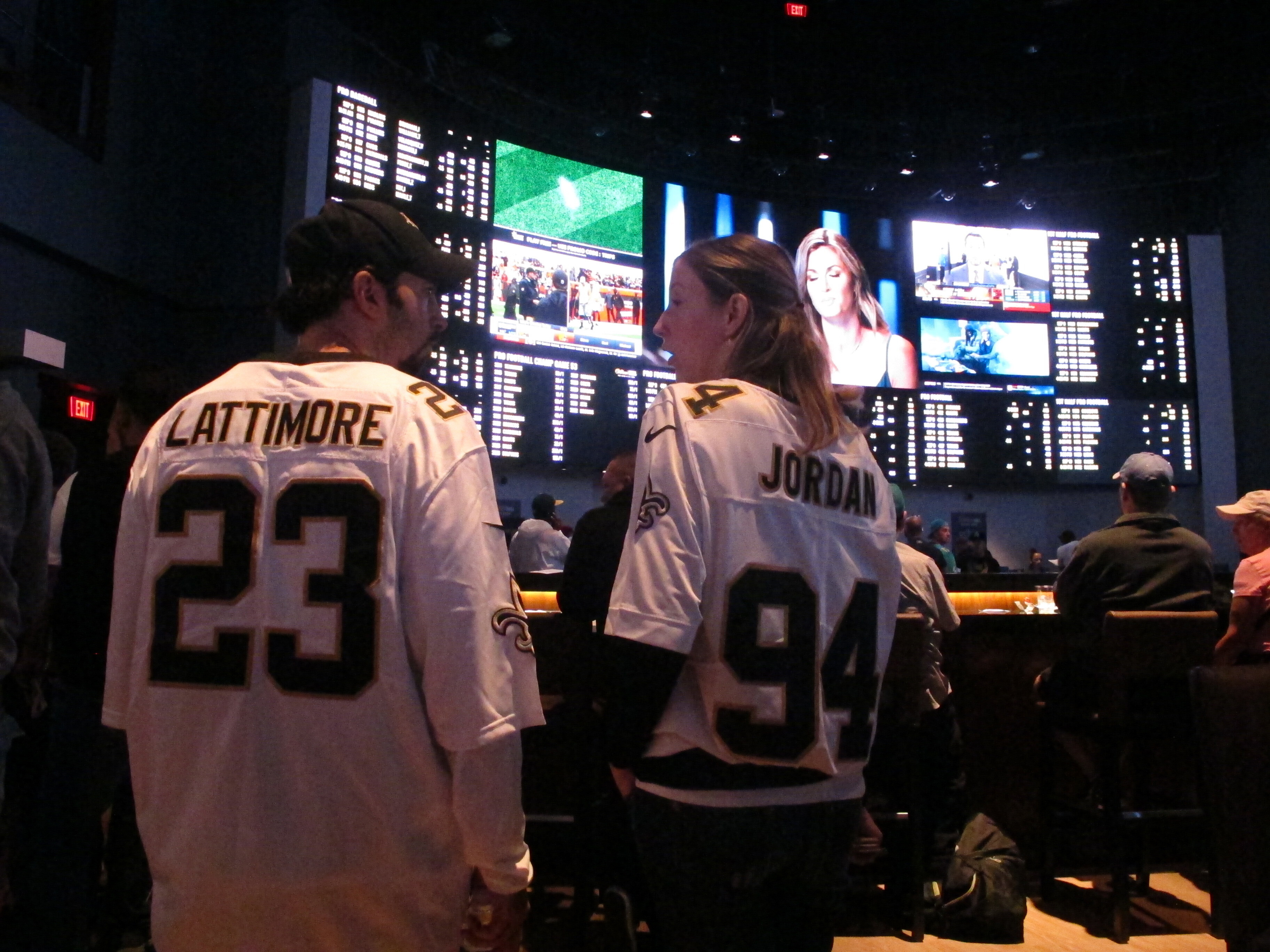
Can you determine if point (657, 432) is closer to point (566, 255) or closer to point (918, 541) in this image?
point (918, 541)

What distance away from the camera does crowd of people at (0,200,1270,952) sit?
107cm

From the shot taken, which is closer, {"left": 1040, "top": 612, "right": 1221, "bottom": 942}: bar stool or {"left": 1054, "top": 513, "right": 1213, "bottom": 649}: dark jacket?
{"left": 1040, "top": 612, "right": 1221, "bottom": 942}: bar stool

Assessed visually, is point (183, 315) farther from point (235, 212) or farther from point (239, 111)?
point (239, 111)

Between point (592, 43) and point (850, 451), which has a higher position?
point (592, 43)

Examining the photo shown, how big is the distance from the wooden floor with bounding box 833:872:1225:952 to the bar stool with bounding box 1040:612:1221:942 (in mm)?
109

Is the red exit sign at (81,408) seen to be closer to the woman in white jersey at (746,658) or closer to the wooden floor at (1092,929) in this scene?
the wooden floor at (1092,929)

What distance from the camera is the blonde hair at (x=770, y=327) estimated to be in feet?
4.44

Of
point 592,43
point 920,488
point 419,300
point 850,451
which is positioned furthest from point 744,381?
point 920,488

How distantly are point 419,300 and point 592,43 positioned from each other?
769 centimetres

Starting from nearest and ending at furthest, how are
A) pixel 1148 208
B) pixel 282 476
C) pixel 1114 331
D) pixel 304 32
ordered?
pixel 282 476 < pixel 304 32 < pixel 1114 331 < pixel 1148 208

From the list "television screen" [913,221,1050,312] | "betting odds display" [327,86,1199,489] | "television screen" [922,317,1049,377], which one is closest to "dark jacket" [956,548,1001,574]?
"betting odds display" [327,86,1199,489]

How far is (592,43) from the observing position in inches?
319

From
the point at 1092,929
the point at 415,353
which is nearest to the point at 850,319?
the point at 1092,929

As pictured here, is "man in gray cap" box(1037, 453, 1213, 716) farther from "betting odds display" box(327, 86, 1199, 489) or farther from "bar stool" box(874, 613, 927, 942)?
"betting odds display" box(327, 86, 1199, 489)
